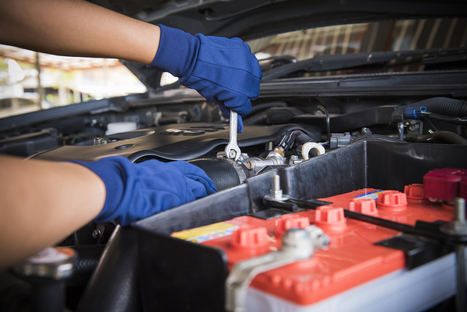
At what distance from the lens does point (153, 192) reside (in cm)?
62

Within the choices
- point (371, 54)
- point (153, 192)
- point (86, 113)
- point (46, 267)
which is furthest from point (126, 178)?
point (86, 113)

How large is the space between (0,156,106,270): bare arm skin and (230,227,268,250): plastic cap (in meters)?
0.21

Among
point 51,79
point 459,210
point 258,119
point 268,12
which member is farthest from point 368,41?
point 51,79

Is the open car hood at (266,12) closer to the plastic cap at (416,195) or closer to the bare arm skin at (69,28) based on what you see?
the bare arm skin at (69,28)

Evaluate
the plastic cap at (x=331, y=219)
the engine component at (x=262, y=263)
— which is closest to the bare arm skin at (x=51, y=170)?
the engine component at (x=262, y=263)

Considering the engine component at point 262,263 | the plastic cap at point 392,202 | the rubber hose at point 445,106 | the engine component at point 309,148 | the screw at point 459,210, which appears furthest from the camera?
the rubber hose at point 445,106

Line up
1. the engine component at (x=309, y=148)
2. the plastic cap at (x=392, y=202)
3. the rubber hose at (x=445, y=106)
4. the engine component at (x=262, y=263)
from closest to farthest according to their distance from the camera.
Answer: the engine component at (x=262, y=263) < the plastic cap at (x=392, y=202) < the engine component at (x=309, y=148) < the rubber hose at (x=445, y=106)

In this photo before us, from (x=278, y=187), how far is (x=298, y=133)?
47 cm

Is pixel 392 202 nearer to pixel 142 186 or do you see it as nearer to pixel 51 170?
pixel 142 186

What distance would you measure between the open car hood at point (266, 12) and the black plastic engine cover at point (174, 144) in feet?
2.06

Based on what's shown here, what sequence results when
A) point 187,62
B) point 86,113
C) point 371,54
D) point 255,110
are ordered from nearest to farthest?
1. point 187,62
2. point 371,54
3. point 255,110
4. point 86,113

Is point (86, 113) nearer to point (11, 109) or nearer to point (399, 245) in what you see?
point (399, 245)

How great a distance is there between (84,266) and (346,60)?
4.68 feet

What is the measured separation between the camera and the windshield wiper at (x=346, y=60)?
4.66 ft
